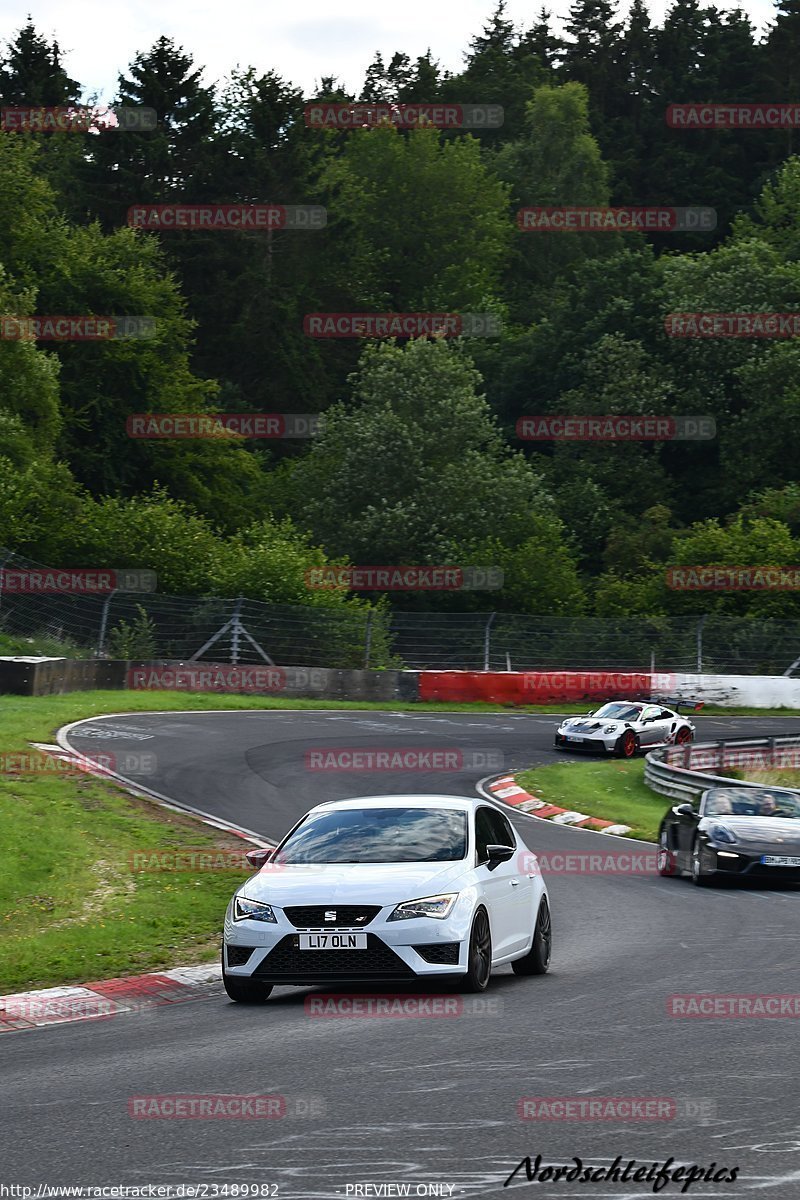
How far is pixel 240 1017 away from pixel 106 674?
1000 inches

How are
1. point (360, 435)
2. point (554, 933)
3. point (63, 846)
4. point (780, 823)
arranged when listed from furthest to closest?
point (360, 435) < point (780, 823) < point (63, 846) < point (554, 933)

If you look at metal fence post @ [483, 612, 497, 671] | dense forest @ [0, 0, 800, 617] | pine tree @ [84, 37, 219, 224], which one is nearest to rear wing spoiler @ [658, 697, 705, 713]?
metal fence post @ [483, 612, 497, 671]

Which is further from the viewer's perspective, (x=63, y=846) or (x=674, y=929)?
(x=63, y=846)

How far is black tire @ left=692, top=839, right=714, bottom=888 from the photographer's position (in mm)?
19578

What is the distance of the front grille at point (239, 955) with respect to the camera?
1062 cm

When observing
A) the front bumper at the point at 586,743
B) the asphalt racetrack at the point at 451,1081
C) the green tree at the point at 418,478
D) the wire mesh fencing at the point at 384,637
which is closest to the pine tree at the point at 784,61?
the green tree at the point at 418,478

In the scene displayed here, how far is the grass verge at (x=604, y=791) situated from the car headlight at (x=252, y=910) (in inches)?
579

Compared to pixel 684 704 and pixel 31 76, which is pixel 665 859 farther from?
pixel 31 76

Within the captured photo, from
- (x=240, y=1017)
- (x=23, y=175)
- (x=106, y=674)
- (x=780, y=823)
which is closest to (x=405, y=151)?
(x=23, y=175)

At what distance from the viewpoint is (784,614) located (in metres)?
53.8

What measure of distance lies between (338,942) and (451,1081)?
2513 millimetres

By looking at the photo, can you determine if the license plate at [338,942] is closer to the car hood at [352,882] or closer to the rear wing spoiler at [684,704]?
the car hood at [352,882]

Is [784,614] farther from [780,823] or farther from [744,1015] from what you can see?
[744,1015]

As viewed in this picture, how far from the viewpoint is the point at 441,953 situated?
412 inches
